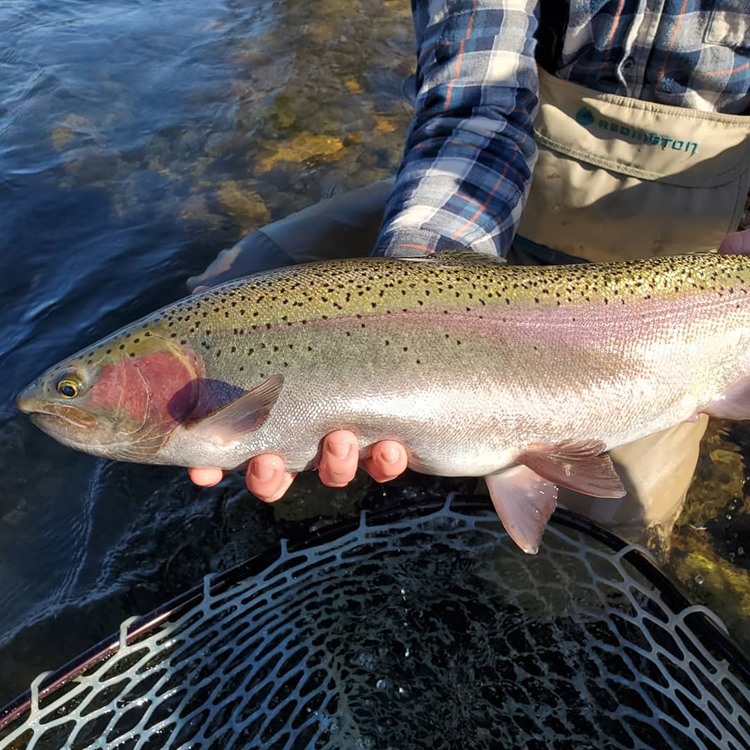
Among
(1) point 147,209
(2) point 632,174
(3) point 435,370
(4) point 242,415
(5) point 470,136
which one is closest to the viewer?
(4) point 242,415

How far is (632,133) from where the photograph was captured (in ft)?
8.41

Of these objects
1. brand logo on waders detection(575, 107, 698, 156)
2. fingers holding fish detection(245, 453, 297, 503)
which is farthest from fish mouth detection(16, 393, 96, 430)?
brand logo on waders detection(575, 107, 698, 156)

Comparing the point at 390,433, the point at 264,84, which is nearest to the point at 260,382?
the point at 390,433

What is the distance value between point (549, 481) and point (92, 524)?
2.04 m

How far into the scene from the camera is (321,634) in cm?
236

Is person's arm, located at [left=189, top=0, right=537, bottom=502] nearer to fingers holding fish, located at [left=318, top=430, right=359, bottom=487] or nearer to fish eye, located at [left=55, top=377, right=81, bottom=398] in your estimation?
fingers holding fish, located at [left=318, top=430, right=359, bottom=487]

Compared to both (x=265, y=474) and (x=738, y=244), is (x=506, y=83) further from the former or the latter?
(x=265, y=474)

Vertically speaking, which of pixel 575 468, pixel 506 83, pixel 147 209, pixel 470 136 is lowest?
pixel 147 209

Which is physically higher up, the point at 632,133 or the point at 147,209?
the point at 632,133

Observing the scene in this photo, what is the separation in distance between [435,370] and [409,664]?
1.05 m

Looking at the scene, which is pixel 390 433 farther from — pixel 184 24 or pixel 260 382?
pixel 184 24

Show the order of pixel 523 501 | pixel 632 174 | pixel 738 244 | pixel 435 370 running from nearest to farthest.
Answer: pixel 435 370, pixel 523 501, pixel 738 244, pixel 632 174

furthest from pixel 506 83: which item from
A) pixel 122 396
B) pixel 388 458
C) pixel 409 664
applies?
pixel 409 664

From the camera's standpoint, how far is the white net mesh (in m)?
2.09
